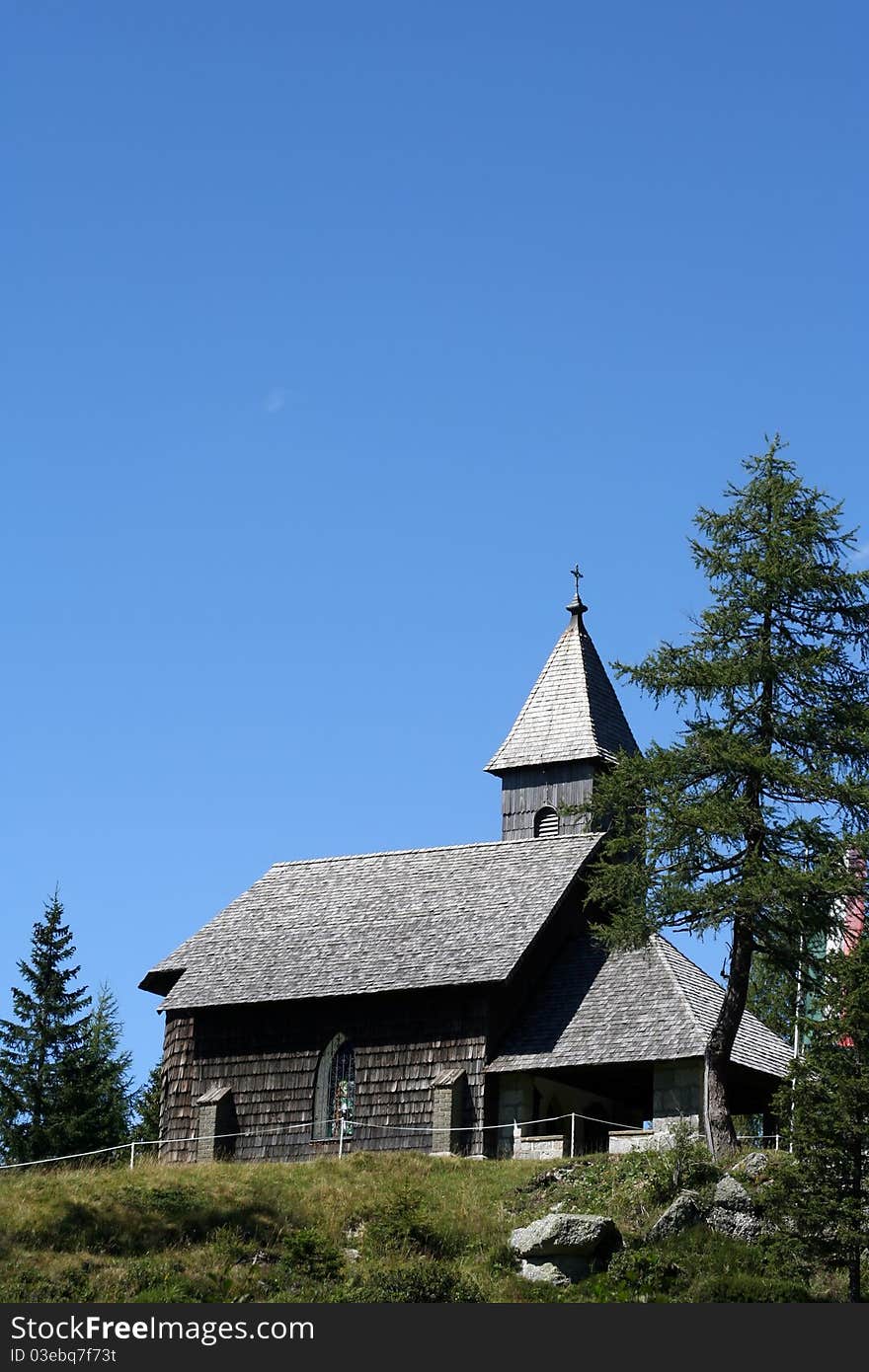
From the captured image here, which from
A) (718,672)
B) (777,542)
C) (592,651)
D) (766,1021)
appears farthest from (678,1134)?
(592,651)

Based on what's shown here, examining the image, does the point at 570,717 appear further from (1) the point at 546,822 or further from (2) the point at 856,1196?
(2) the point at 856,1196

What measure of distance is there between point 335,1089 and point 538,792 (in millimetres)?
11546

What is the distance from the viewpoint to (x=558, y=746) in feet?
173

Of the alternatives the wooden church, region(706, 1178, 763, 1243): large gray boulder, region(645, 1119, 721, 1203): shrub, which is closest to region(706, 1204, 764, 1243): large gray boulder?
region(706, 1178, 763, 1243): large gray boulder

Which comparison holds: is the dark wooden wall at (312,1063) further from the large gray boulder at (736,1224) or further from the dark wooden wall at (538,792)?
the large gray boulder at (736,1224)

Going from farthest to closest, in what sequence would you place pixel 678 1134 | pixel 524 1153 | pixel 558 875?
pixel 558 875
pixel 524 1153
pixel 678 1134

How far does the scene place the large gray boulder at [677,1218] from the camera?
3183cm

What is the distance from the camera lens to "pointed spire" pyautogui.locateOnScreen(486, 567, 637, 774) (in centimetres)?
5269

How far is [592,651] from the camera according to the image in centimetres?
5562

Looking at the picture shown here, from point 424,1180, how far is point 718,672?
11.6 m

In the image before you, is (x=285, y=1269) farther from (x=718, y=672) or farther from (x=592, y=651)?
(x=592, y=651)

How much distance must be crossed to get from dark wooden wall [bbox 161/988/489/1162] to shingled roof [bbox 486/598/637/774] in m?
10.6

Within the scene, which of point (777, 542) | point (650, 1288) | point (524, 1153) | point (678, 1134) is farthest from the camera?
point (524, 1153)

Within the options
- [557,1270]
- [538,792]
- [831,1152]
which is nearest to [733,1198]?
[831,1152]
